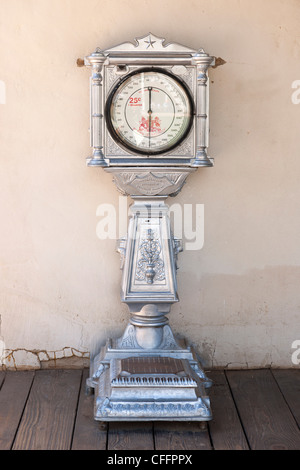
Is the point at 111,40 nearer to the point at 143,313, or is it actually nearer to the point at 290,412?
the point at 143,313

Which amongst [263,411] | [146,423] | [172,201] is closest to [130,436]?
[146,423]

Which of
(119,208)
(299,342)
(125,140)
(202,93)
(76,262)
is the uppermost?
(202,93)

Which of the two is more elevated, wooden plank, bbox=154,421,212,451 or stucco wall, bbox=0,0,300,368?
stucco wall, bbox=0,0,300,368

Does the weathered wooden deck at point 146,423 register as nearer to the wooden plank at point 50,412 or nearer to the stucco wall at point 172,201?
the wooden plank at point 50,412

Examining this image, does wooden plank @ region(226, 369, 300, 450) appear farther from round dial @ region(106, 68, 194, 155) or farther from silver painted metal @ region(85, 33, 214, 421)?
round dial @ region(106, 68, 194, 155)

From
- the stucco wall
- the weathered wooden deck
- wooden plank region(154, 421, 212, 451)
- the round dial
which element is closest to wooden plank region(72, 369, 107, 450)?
the weathered wooden deck

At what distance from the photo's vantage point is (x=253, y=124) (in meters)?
2.98

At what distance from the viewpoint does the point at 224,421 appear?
263cm

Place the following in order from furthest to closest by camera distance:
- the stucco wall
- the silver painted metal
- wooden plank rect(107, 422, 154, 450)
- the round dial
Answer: the stucco wall → the round dial → the silver painted metal → wooden plank rect(107, 422, 154, 450)

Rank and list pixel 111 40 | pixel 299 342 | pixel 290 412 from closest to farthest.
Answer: pixel 290 412 → pixel 111 40 → pixel 299 342

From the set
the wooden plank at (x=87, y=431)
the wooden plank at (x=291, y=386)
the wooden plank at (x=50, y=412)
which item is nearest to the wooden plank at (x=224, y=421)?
the wooden plank at (x=291, y=386)

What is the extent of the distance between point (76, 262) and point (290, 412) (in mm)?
1181

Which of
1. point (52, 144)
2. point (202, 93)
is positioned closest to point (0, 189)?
point (52, 144)

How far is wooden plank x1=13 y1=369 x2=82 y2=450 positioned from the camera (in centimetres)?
246
